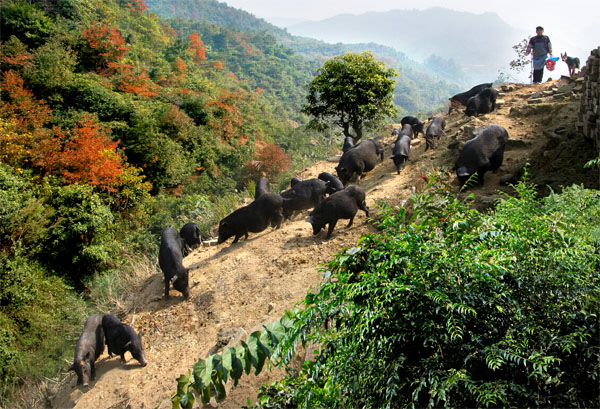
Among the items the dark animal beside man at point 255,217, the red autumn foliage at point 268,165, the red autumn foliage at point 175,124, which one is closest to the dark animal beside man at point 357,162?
the dark animal beside man at point 255,217

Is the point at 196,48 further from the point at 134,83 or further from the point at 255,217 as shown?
the point at 255,217

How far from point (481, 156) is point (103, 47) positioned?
82.9 feet

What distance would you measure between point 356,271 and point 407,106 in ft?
342

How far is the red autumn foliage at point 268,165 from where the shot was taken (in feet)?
73.6

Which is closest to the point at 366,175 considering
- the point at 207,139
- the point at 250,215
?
the point at 250,215

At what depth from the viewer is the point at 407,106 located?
325 feet

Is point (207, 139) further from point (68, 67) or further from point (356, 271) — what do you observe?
point (356, 271)

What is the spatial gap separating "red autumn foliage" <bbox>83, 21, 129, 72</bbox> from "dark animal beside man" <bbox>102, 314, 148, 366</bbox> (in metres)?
22.6

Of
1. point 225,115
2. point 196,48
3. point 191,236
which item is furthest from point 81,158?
point 196,48

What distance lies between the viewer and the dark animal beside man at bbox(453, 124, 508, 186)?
7.66 metres

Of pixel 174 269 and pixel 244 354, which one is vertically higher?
pixel 244 354

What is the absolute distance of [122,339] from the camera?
241 inches

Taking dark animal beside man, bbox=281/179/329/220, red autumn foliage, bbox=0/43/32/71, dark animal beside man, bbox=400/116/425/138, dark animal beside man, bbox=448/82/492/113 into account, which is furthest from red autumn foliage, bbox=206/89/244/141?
dark animal beside man, bbox=281/179/329/220

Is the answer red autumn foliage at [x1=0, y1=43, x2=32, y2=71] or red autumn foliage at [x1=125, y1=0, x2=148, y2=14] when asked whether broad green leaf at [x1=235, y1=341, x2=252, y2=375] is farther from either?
red autumn foliage at [x1=125, y1=0, x2=148, y2=14]
